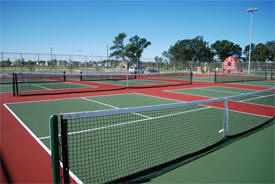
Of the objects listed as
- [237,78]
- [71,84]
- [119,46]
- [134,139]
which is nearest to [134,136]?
[134,139]

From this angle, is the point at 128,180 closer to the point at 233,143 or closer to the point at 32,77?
the point at 233,143

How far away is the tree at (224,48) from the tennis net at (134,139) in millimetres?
107752

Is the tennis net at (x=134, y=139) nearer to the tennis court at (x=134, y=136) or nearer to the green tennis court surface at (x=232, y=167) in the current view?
the tennis court at (x=134, y=136)

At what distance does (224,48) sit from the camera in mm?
104500

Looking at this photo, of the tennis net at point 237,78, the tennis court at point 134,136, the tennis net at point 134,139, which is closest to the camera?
the tennis net at point 134,139

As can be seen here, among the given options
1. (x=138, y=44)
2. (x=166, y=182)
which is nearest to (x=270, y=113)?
(x=166, y=182)

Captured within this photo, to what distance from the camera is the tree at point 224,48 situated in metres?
104

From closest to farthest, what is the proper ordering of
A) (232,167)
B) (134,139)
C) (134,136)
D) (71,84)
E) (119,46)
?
(232,167)
(134,139)
(134,136)
(71,84)
(119,46)

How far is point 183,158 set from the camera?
14.0ft

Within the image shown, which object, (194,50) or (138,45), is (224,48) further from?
(138,45)

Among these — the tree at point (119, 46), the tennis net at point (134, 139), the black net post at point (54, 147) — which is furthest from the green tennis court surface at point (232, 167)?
the tree at point (119, 46)

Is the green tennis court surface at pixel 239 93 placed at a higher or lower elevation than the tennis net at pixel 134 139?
higher

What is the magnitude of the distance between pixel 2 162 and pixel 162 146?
3.47m

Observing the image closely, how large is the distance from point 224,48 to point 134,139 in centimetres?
11218
